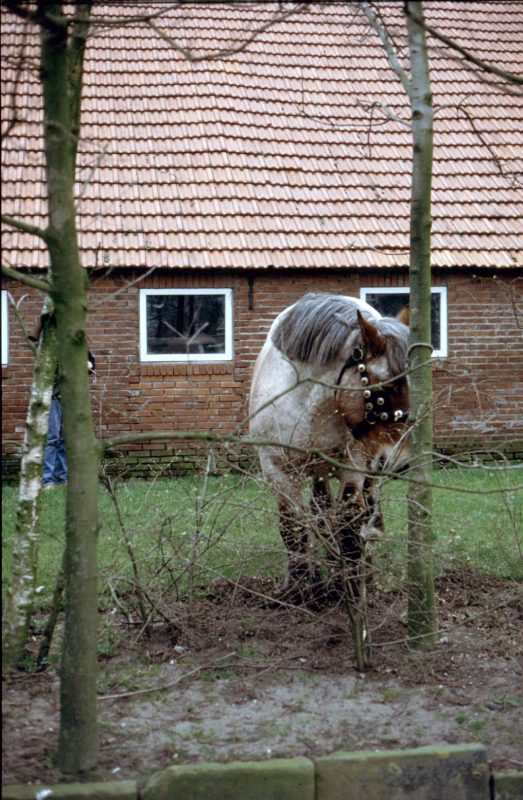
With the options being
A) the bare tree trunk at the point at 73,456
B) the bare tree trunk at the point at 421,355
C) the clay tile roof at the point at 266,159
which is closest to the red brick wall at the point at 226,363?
the clay tile roof at the point at 266,159

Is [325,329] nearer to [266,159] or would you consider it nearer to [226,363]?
[226,363]

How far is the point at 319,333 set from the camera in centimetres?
493

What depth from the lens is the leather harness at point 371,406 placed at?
4.40m

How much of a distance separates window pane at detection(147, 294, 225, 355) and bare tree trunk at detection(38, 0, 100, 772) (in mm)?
7459

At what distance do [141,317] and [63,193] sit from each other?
7492 millimetres

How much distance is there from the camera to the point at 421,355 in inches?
164

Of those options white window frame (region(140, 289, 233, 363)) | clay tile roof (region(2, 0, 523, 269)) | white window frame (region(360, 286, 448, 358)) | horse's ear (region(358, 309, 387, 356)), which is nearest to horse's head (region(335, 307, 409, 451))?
horse's ear (region(358, 309, 387, 356))

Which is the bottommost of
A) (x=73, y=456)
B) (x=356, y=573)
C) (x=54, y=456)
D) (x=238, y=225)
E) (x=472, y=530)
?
(x=472, y=530)

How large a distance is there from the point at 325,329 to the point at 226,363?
5.82m

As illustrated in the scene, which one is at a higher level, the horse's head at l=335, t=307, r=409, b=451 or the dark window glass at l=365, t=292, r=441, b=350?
the dark window glass at l=365, t=292, r=441, b=350

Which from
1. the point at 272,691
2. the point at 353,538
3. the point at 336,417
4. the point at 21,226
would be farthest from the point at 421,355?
the point at 21,226

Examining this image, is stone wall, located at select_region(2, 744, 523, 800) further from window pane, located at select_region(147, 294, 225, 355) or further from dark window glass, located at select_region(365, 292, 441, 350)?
dark window glass, located at select_region(365, 292, 441, 350)

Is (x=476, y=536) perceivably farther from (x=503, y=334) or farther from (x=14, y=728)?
(x=503, y=334)

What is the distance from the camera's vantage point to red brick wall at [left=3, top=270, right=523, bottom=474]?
10203mm
